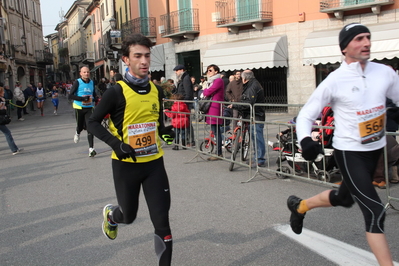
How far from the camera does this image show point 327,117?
261 inches

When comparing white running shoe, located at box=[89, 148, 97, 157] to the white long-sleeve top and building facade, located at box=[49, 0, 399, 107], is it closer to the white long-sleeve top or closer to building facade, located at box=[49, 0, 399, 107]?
the white long-sleeve top

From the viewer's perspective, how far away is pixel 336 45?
1706cm

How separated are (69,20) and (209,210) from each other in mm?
81169

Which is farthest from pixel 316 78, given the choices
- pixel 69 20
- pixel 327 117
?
pixel 69 20

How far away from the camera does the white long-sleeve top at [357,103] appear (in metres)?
3.22

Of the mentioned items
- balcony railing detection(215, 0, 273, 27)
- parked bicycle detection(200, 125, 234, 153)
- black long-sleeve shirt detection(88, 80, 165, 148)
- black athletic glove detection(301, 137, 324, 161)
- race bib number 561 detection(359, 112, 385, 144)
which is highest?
balcony railing detection(215, 0, 273, 27)

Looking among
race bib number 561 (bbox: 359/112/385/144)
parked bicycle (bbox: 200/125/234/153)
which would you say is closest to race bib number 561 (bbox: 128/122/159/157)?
race bib number 561 (bbox: 359/112/385/144)

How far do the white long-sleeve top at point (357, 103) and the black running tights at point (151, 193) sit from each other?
3.73ft

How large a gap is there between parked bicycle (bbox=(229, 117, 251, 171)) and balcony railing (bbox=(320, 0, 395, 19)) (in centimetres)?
1094

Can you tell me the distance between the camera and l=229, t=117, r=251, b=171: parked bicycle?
7.97m

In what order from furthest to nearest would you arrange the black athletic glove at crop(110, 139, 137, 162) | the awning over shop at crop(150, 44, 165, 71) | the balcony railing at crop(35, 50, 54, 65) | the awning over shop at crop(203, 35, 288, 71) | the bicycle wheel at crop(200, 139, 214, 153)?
the balcony railing at crop(35, 50, 54, 65), the awning over shop at crop(150, 44, 165, 71), the awning over shop at crop(203, 35, 288, 71), the bicycle wheel at crop(200, 139, 214, 153), the black athletic glove at crop(110, 139, 137, 162)

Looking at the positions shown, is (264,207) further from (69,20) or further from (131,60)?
(69,20)

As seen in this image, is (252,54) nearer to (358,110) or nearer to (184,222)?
(184,222)

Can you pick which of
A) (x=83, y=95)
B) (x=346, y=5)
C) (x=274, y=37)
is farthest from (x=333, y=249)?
(x=274, y=37)
